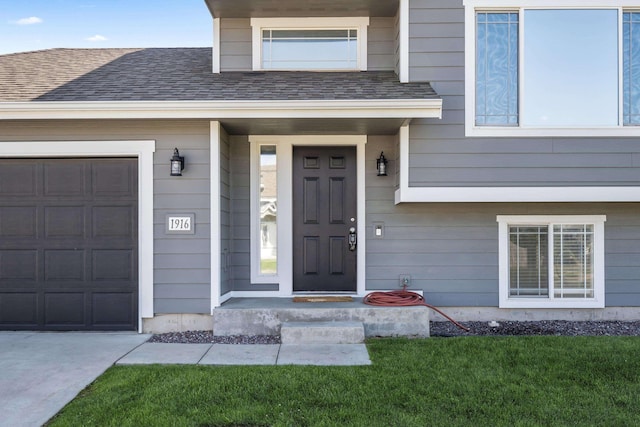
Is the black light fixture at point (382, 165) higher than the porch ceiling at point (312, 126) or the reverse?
the reverse

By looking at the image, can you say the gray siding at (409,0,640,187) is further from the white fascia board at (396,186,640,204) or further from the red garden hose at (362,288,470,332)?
the red garden hose at (362,288,470,332)

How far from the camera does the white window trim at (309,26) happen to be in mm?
6211

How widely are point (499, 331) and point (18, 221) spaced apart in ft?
19.0

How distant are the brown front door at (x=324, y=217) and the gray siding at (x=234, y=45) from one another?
1.38 m

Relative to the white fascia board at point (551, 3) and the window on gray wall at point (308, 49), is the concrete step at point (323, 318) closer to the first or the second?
the window on gray wall at point (308, 49)

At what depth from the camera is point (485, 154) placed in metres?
5.54

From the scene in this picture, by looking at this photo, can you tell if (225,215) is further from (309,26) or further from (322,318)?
(309,26)

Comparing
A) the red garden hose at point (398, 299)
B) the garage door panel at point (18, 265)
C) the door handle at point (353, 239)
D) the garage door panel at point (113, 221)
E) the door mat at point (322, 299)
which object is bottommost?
the door mat at point (322, 299)

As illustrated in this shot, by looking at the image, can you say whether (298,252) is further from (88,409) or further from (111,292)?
(88,409)

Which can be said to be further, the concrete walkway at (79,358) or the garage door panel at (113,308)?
the garage door panel at (113,308)

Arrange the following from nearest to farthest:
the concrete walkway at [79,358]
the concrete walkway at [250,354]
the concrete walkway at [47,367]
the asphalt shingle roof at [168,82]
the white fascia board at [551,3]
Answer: the concrete walkway at [47,367]
the concrete walkway at [79,358]
the concrete walkway at [250,354]
the asphalt shingle roof at [168,82]
the white fascia board at [551,3]

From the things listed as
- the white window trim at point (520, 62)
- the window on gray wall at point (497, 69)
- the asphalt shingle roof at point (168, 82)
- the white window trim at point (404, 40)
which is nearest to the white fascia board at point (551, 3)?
the white window trim at point (520, 62)

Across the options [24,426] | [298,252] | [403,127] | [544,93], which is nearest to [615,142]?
[544,93]

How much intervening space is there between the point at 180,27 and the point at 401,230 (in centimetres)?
1031
